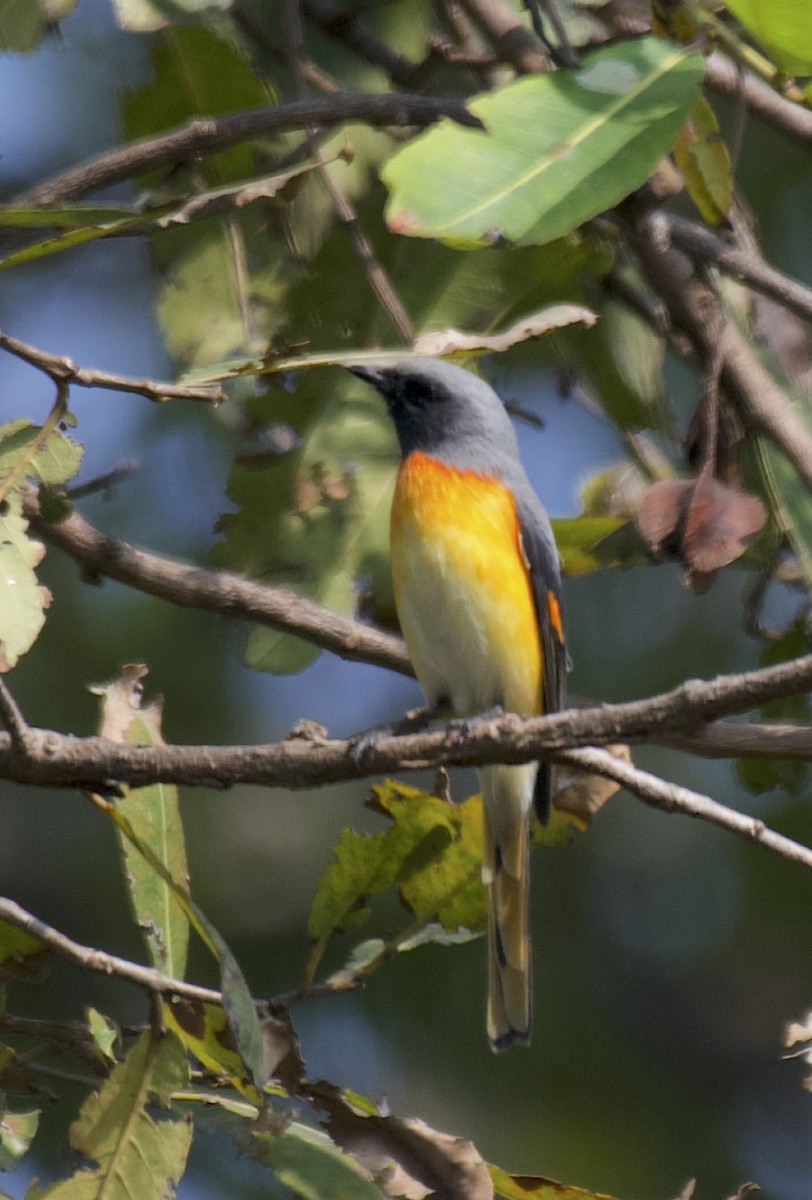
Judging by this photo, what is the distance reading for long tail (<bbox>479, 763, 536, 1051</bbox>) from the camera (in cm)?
359

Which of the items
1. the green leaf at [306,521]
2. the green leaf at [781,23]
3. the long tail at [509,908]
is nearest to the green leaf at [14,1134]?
the green leaf at [306,521]

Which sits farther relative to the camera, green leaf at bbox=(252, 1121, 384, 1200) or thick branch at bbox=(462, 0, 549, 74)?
thick branch at bbox=(462, 0, 549, 74)

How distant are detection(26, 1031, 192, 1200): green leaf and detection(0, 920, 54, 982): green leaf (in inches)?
13.5

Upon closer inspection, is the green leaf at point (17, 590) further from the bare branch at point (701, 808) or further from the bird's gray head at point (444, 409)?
the bird's gray head at point (444, 409)

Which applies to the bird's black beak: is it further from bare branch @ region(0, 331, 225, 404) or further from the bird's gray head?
bare branch @ region(0, 331, 225, 404)

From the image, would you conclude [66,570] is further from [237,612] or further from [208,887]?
[237,612]

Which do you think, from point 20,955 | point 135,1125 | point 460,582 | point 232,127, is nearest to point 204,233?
point 232,127

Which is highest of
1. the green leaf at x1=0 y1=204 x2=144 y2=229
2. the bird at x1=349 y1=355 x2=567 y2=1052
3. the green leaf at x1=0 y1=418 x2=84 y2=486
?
the bird at x1=349 y1=355 x2=567 y2=1052

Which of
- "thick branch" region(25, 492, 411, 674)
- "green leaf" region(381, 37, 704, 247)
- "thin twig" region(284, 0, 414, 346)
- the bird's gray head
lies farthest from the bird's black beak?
"green leaf" region(381, 37, 704, 247)

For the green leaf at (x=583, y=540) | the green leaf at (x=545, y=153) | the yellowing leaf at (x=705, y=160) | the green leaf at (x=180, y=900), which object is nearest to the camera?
the green leaf at (x=180, y=900)

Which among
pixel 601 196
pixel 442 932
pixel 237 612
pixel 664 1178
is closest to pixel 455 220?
pixel 601 196

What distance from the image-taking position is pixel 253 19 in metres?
4.09

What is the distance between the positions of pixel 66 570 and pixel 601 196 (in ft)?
10.1

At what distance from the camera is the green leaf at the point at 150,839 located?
105 inches
